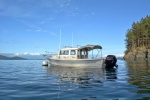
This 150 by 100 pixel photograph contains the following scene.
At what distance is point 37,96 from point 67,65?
30.1 meters

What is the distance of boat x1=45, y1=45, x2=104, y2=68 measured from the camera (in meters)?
37.9

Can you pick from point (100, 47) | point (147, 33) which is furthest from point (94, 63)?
point (147, 33)

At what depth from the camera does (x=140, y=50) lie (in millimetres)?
119750

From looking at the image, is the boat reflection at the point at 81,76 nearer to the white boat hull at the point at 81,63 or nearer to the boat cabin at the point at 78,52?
the white boat hull at the point at 81,63

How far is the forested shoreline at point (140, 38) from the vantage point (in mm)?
116938

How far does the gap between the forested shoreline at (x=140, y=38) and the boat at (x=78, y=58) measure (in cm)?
7635

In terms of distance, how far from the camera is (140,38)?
127125 mm

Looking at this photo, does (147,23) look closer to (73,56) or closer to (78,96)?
(73,56)

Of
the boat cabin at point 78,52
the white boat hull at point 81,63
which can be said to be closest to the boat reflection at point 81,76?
the white boat hull at point 81,63

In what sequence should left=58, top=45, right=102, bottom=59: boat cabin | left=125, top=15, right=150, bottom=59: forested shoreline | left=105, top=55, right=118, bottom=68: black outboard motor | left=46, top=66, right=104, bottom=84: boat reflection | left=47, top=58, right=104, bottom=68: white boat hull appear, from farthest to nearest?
left=125, top=15, right=150, bottom=59: forested shoreline < left=58, top=45, right=102, bottom=59: boat cabin < left=105, top=55, right=118, bottom=68: black outboard motor < left=47, top=58, right=104, bottom=68: white boat hull < left=46, top=66, right=104, bottom=84: boat reflection

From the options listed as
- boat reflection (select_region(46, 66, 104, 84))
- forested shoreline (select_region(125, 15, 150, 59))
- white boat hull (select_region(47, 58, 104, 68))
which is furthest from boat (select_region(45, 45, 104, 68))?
forested shoreline (select_region(125, 15, 150, 59))

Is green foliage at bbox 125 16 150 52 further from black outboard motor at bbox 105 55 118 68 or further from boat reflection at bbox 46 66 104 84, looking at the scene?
boat reflection at bbox 46 66 104 84

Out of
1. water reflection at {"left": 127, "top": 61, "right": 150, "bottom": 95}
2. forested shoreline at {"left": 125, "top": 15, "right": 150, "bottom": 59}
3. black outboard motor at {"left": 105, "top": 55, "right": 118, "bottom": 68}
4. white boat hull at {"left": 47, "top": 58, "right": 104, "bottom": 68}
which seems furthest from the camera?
forested shoreline at {"left": 125, "top": 15, "right": 150, "bottom": 59}

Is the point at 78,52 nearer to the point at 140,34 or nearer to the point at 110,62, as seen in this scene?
the point at 110,62
